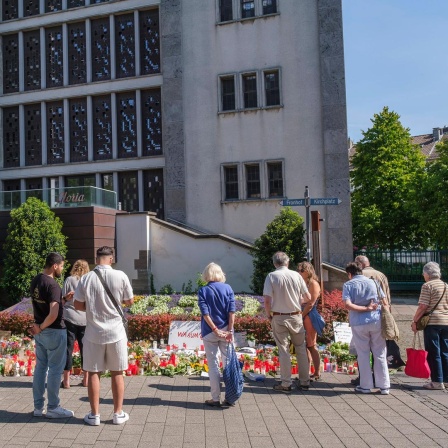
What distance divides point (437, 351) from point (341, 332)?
319cm

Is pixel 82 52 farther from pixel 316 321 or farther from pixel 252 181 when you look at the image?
pixel 316 321

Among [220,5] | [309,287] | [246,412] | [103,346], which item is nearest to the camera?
[103,346]

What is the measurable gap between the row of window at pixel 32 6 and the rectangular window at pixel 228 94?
274 inches

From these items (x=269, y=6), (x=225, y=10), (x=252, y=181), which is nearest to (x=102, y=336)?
(x=252, y=181)

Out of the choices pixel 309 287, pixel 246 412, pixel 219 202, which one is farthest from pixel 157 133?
pixel 246 412

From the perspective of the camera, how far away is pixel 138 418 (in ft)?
22.5

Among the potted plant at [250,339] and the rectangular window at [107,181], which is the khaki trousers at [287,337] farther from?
the rectangular window at [107,181]

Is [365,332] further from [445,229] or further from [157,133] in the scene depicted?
[445,229]

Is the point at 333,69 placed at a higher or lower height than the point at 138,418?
higher

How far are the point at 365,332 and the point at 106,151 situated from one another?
17.9 m

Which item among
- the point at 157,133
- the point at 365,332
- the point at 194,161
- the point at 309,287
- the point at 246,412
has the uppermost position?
the point at 157,133

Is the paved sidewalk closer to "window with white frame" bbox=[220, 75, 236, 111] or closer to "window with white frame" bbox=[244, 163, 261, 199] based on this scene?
"window with white frame" bbox=[244, 163, 261, 199]

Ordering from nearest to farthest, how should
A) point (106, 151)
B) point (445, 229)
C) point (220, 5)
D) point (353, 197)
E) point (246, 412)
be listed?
point (246, 412) → point (220, 5) → point (106, 151) → point (445, 229) → point (353, 197)

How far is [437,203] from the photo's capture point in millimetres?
26562
